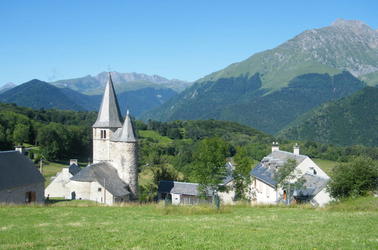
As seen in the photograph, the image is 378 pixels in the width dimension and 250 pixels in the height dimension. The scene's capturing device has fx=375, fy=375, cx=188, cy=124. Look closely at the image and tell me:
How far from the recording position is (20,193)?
3684 centimetres

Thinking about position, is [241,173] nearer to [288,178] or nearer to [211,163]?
[211,163]

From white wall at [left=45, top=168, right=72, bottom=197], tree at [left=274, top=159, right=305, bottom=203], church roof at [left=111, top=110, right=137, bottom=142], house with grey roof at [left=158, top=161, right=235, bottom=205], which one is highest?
church roof at [left=111, top=110, right=137, bottom=142]

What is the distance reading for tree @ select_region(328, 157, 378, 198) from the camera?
96.1 ft

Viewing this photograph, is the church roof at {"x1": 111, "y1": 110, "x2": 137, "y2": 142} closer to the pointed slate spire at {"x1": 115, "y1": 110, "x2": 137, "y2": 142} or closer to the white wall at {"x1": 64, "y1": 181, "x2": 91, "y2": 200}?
the pointed slate spire at {"x1": 115, "y1": 110, "x2": 137, "y2": 142}

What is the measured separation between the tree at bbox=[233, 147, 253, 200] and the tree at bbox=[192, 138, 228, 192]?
205 cm

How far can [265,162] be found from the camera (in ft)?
171

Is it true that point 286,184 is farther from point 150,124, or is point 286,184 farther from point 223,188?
point 150,124

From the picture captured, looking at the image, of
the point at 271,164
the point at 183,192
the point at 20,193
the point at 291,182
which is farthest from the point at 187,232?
the point at 183,192

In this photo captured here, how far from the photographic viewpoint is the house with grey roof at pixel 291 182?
39375mm

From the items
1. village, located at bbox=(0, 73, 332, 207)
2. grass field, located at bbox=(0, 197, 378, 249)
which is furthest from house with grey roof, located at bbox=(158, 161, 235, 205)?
grass field, located at bbox=(0, 197, 378, 249)

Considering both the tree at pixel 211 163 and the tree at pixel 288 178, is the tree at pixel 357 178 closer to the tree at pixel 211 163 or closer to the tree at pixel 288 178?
the tree at pixel 288 178

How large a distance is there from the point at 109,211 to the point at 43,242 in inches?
413

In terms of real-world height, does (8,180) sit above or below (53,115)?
below

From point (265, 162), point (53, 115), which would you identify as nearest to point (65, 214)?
point (265, 162)
